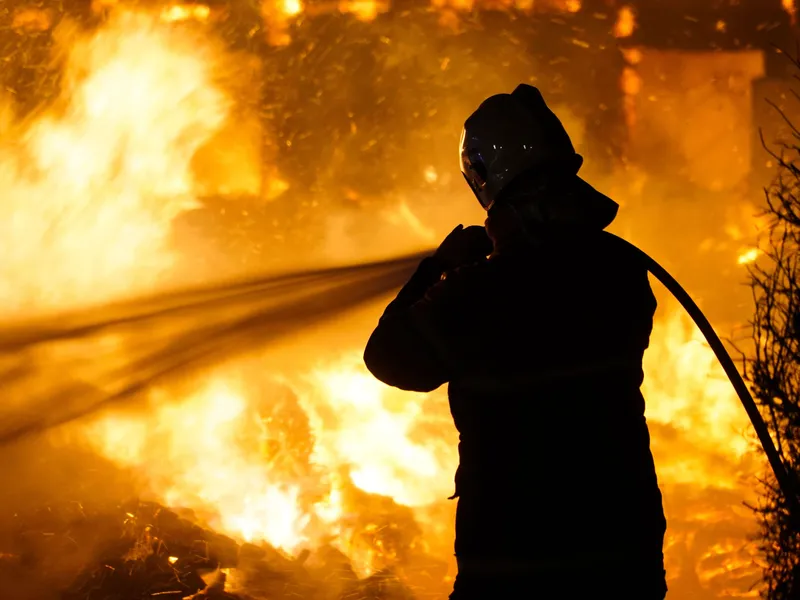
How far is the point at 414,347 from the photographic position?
4.48 ft

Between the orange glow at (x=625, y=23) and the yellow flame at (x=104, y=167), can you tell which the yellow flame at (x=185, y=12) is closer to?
the yellow flame at (x=104, y=167)

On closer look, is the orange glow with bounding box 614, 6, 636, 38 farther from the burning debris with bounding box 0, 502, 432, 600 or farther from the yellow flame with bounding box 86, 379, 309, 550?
the burning debris with bounding box 0, 502, 432, 600

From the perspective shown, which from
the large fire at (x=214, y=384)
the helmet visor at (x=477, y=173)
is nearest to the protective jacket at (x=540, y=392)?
the helmet visor at (x=477, y=173)

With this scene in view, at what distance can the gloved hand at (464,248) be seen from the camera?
1.54 meters

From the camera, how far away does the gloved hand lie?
1540mm

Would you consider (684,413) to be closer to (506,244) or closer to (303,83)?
(303,83)

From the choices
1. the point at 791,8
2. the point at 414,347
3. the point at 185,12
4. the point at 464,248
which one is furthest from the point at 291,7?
the point at 414,347

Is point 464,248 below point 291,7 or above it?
below

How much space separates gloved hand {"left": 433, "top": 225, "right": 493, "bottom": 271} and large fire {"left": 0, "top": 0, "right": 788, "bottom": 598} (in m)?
2.42

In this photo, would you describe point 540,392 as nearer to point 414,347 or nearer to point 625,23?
point 414,347

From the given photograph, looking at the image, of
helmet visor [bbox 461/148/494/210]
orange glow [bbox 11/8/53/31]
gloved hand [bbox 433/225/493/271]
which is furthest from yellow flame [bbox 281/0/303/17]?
gloved hand [bbox 433/225/493/271]

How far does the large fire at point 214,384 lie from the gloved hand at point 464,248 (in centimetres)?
242

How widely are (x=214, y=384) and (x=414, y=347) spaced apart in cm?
279

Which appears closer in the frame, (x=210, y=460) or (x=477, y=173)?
(x=477, y=173)
